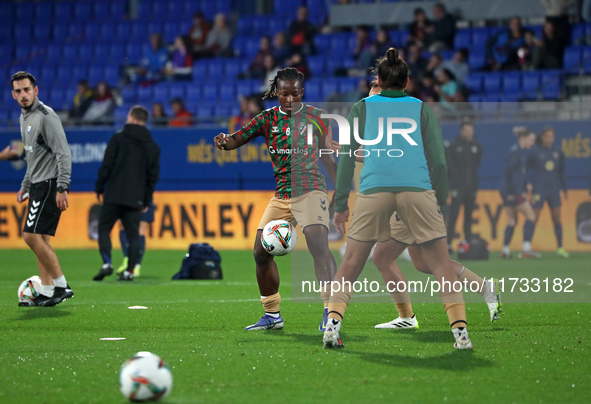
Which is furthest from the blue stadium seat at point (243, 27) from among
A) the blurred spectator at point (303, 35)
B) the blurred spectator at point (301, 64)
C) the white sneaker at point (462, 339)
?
the white sneaker at point (462, 339)

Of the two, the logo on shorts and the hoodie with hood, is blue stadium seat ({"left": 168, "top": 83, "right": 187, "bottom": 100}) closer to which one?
the hoodie with hood

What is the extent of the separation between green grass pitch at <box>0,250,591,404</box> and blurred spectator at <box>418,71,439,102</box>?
880 cm

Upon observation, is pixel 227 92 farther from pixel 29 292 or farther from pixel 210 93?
pixel 29 292

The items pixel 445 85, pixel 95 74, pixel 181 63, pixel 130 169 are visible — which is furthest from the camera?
pixel 95 74

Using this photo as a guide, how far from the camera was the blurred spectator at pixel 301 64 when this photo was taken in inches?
805

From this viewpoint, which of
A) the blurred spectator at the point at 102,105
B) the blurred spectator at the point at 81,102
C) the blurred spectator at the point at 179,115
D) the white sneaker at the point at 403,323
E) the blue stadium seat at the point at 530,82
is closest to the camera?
the white sneaker at the point at 403,323

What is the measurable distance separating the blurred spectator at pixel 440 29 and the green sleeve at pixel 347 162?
14151 mm

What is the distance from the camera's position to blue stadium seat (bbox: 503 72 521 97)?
18925 millimetres

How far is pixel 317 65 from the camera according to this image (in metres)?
21.5

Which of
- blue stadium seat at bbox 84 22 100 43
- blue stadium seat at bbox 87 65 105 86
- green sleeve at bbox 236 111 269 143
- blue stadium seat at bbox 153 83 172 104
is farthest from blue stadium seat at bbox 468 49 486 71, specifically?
green sleeve at bbox 236 111 269 143

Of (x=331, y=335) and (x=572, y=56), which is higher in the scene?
(x=572, y=56)

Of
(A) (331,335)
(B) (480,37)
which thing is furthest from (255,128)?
(B) (480,37)

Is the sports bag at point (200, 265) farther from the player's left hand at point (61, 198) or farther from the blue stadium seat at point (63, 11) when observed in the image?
the blue stadium seat at point (63, 11)

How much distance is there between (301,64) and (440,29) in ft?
10.4
